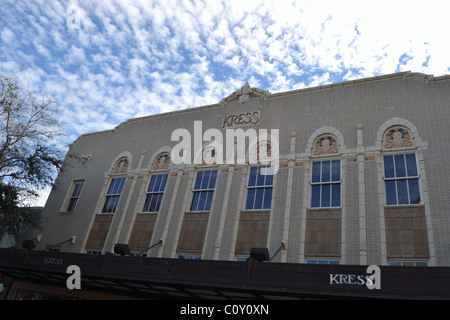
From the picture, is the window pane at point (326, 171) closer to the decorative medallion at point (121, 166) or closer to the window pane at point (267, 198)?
the window pane at point (267, 198)

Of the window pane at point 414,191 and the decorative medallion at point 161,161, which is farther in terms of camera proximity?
the decorative medallion at point 161,161

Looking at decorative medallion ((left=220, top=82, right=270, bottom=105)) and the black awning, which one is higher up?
decorative medallion ((left=220, top=82, right=270, bottom=105))

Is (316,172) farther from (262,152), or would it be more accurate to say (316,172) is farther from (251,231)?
(251,231)

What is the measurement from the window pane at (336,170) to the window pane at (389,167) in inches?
68.7

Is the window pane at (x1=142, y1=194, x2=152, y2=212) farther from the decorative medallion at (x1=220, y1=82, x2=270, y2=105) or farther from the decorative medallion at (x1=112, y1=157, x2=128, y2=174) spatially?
the decorative medallion at (x1=220, y1=82, x2=270, y2=105)

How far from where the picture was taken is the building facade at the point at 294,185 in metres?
12.6

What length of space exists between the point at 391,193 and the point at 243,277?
6893 millimetres

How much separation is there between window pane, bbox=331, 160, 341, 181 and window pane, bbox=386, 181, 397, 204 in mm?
1843

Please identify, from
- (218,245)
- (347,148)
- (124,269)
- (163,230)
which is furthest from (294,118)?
(124,269)

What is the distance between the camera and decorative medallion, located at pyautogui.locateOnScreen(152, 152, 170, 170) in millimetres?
18844

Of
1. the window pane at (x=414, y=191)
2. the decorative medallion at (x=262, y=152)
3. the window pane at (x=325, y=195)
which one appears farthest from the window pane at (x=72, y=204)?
the window pane at (x=414, y=191)

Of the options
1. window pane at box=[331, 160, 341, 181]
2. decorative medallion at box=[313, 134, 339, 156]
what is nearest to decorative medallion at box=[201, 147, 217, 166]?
decorative medallion at box=[313, 134, 339, 156]

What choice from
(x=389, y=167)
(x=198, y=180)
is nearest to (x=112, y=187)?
(x=198, y=180)

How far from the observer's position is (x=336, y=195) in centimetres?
1398
